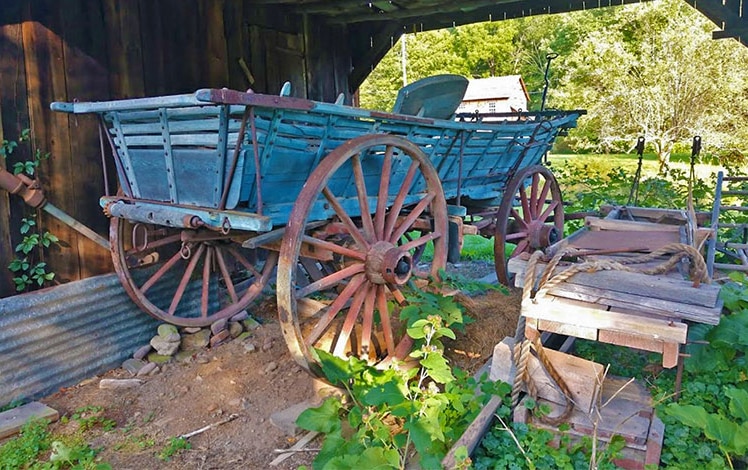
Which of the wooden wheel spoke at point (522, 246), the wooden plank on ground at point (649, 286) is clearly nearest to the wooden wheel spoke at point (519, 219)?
the wooden wheel spoke at point (522, 246)

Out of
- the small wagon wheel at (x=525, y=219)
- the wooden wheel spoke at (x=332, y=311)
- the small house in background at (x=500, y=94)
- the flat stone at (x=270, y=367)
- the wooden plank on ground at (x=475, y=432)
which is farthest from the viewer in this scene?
the small house in background at (x=500, y=94)

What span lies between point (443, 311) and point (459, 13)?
4.71 meters

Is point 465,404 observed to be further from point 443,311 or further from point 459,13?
point 459,13

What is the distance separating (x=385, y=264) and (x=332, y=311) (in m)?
0.43

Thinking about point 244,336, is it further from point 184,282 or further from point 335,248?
point 335,248

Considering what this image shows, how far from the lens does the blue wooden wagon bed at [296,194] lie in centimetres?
304

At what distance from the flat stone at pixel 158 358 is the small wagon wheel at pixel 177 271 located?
A: 0.96 feet

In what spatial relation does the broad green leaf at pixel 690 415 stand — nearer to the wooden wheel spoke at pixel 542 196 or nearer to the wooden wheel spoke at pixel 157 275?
the wooden wheel spoke at pixel 157 275

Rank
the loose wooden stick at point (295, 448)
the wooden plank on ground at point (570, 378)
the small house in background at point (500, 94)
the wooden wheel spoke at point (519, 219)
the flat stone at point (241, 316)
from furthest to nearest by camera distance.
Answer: the small house in background at point (500, 94) < the wooden wheel spoke at point (519, 219) < the flat stone at point (241, 316) < the loose wooden stick at point (295, 448) < the wooden plank on ground at point (570, 378)

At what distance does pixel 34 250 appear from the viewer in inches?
158

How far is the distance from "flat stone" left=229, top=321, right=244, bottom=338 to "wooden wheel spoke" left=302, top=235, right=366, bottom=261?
1.52 m

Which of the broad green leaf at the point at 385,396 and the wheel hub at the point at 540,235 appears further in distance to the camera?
the wheel hub at the point at 540,235

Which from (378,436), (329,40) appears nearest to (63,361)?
(378,436)

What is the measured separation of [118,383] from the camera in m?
3.97
